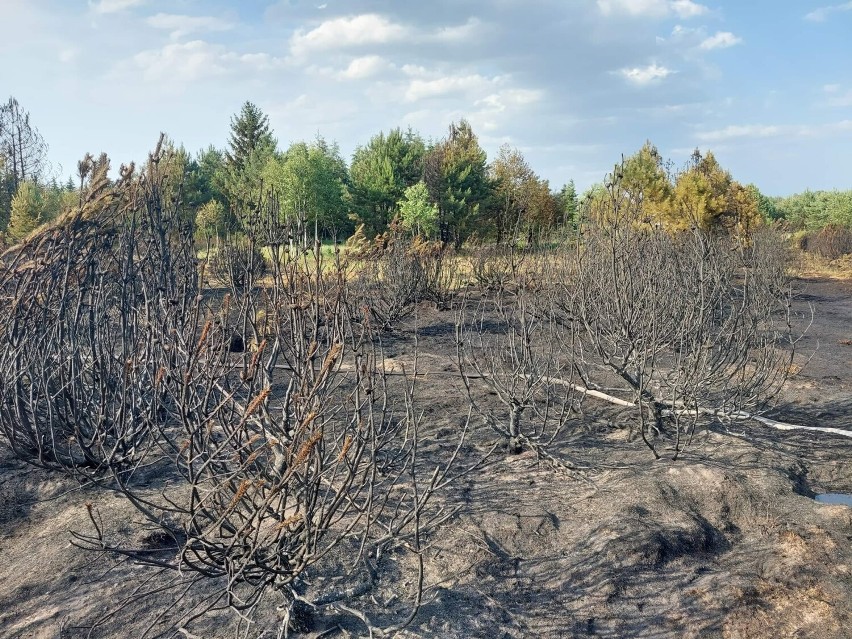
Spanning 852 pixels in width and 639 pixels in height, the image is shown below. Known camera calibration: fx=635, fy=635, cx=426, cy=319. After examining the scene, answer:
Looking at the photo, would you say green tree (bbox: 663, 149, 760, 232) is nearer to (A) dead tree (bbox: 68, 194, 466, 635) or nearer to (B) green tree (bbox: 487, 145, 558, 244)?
(B) green tree (bbox: 487, 145, 558, 244)

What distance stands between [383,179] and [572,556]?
29.3 m

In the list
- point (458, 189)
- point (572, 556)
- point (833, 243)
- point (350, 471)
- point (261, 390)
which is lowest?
point (572, 556)

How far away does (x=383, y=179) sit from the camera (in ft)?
104

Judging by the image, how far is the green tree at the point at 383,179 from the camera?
31.6 m

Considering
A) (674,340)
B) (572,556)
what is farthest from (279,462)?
(674,340)

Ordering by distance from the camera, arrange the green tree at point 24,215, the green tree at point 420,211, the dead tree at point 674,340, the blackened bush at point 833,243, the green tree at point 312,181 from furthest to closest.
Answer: the green tree at point 312,181 → the blackened bush at point 833,243 → the green tree at point 420,211 → the green tree at point 24,215 → the dead tree at point 674,340

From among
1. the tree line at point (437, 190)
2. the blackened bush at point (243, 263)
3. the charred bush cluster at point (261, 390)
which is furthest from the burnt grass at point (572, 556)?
the tree line at point (437, 190)

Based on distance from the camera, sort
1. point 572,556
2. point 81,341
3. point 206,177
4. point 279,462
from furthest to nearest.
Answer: point 206,177 < point 81,341 < point 572,556 < point 279,462

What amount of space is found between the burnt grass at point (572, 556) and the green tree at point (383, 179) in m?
26.8

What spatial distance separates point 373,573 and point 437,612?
0.42 m

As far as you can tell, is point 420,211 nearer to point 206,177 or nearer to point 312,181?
point 312,181

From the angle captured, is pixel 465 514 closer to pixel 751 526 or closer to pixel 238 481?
pixel 238 481

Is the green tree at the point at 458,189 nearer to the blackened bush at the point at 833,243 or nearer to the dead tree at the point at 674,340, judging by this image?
the blackened bush at the point at 833,243

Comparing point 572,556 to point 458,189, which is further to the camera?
point 458,189
